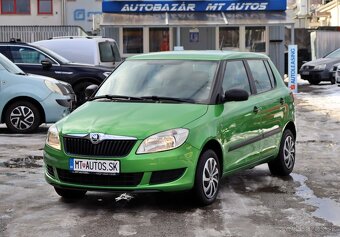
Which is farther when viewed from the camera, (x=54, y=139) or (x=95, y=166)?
(x=54, y=139)

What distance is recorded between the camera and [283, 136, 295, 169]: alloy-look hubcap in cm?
810

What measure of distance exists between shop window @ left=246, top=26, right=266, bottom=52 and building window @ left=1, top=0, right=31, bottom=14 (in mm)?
16230

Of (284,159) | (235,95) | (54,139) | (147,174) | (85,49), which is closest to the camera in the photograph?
(147,174)

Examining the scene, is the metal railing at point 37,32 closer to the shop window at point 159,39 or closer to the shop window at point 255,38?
the shop window at point 159,39

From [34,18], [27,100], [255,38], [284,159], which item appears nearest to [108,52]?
[27,100]

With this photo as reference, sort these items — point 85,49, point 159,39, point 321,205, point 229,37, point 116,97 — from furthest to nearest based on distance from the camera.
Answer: point 229,37
point 159,39
point 85,49
point 116,97
point 321,205

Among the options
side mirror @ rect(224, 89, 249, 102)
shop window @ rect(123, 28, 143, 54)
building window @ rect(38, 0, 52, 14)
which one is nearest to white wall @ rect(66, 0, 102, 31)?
building window @ rect(38, 0, 52, 14)

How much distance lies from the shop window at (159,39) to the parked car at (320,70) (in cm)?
611

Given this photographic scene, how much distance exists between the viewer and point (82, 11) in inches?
1510

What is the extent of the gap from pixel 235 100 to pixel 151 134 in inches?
46.5

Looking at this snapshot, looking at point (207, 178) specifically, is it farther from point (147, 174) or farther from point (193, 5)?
point (193, 5)

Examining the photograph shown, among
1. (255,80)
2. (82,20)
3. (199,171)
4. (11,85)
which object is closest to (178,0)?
(82,20)

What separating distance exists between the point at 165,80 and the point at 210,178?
1217 millimetres

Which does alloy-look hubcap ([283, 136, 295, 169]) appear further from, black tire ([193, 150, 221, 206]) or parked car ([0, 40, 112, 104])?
parked car ([0, 40, 112, 104])
